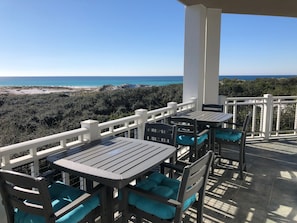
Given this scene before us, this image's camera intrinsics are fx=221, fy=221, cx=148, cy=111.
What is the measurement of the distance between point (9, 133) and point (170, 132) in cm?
592

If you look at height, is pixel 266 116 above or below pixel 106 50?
below

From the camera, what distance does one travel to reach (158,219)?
155 centimetres

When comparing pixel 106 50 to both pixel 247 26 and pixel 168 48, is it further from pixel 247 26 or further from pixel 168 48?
pixel 247 26

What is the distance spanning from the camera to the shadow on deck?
2.41 metres

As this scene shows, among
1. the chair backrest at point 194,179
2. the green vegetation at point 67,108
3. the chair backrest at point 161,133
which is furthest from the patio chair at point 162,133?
the green vegetation at point 67,108

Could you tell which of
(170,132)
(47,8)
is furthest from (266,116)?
(47,8)

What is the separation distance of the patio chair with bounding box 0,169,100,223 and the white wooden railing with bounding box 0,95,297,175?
309mm

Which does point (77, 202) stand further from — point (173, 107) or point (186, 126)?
point (173, 107)

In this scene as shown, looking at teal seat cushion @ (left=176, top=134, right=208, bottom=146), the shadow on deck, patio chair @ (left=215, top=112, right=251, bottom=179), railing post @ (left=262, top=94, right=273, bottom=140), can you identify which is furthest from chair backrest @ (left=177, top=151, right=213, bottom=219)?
railing post @ (left=262, top=94, right=273, bottom=140)

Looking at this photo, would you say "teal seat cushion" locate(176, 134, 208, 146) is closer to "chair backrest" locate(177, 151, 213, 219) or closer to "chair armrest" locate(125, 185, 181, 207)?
"chair backrest" locate(177, 151, 213, 219)

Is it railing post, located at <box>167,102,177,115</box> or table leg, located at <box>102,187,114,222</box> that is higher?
railing post, located at <box>167,102,177,115</box>

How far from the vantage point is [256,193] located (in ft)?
9.57

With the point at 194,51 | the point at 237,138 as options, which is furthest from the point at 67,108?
the point at 237,138

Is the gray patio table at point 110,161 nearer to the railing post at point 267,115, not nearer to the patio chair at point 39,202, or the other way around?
the patio chair at point 39,202
